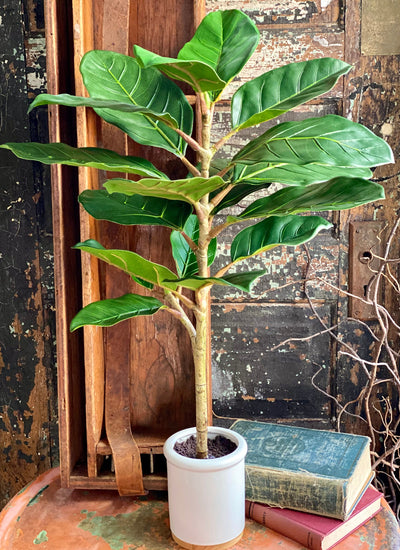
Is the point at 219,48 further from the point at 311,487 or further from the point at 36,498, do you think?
the point at 36,498

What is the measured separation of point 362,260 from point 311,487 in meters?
0.75

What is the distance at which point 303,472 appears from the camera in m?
1.08

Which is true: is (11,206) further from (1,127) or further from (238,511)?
(238,511)

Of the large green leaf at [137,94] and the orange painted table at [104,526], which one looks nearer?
the large green leaf at [137,94]

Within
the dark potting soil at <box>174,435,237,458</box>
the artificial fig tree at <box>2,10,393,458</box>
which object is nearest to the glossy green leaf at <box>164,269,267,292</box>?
the artificial fig tree at <box>2,10,393,458</box>

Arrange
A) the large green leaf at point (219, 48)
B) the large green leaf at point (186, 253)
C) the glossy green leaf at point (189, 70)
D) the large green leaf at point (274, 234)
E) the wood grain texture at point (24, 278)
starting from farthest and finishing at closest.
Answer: the wood grain texture at point (24, 278) → the large green leaf at point (186, 253) → the large green leaf at point (274, 234) → the large green leaf at point (219, 48) → the glossy green leaf at point (189, 70)

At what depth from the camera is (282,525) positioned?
109 centimetres

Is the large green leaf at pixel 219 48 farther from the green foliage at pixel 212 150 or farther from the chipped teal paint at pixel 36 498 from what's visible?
the chipped teal paint at pixel 36 498

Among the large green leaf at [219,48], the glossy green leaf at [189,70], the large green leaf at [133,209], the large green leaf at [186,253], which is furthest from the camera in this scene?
the large green leaf at [186,253]

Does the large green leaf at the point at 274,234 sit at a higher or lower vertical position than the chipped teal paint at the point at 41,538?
higher

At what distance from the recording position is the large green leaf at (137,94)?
37.1 inches

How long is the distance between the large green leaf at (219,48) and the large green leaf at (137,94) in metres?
0.12

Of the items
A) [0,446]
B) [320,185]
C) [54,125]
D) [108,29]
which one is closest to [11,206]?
[54,125]

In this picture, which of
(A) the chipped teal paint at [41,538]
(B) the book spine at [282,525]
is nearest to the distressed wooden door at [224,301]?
(A) the chipped teal paint at [41,538]
